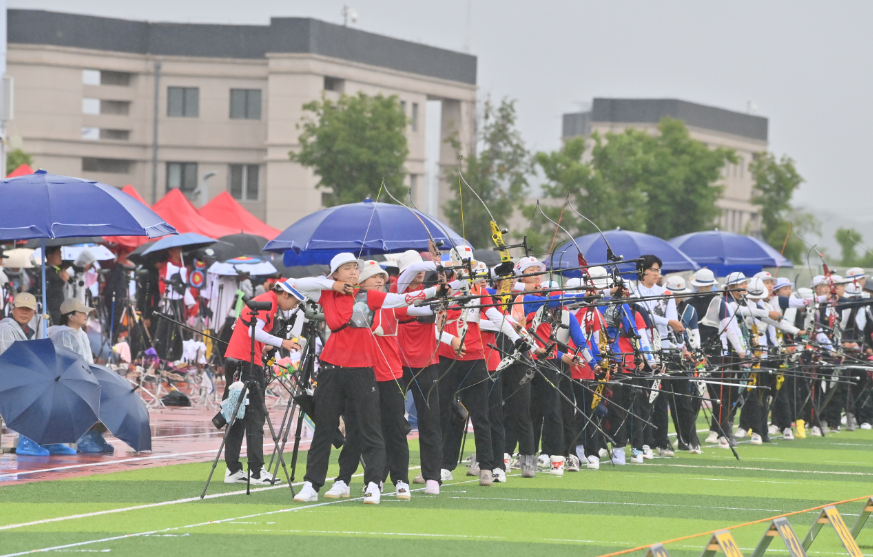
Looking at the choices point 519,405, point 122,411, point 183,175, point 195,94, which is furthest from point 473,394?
point 183,175

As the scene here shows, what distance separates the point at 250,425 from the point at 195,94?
56419 millimetres

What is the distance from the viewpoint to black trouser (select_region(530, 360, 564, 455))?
13398 millimetres

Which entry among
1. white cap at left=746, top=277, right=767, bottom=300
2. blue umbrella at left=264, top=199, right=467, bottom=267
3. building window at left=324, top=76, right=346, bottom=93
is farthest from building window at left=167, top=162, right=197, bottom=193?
white cap at left=746, top=277, right=767, bottom=300

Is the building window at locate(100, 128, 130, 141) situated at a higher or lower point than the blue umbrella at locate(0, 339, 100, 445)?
higher

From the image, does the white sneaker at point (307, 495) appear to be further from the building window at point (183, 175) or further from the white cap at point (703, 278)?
the building window at point (183, 175)

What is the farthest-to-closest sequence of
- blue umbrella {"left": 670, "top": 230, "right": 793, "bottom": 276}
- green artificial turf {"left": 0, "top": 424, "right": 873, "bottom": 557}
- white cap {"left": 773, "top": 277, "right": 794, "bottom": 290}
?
blue umbrella {"left": 670, "top": 230, "right": 793, "bottom": 276} < white cap {"left": 773, "top": 277, "right": 794, "bottom": 290} < green artificial turf {"left": 0, "top": 424, "right": 873, "bottom": 557}

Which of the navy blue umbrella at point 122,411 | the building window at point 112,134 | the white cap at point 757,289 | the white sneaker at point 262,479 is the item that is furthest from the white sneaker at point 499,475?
the building window at point 112,134

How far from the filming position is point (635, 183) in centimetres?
5012

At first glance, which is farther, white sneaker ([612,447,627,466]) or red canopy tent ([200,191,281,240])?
red canopy tent ([200,191,281,240])

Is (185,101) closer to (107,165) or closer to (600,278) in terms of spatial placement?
(107,165)

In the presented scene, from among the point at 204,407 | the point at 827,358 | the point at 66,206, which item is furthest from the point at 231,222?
the point at 66,206

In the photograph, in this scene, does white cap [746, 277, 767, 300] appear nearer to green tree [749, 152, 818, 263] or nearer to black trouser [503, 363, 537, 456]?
black trouser [503, 363, 537, 456]

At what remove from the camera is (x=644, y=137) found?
2162 inches

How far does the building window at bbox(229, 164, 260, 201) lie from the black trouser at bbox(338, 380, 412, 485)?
5598 centimetres
